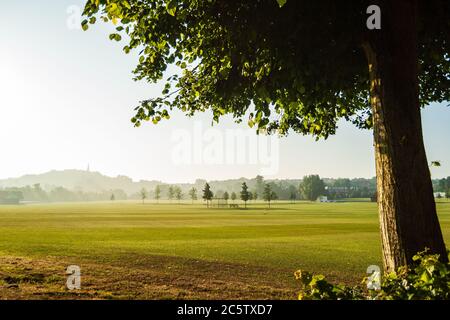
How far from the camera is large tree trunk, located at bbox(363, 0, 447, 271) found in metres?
8.60

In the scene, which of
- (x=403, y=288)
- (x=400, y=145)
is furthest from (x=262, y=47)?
(x=403, y=288)

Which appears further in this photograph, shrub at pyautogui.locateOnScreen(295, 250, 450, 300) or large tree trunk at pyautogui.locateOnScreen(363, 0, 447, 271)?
large tree trunk at pyautogui.locateOnScreen(363, 0, 447, 271)

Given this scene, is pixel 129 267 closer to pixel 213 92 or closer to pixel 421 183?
pixel 213 92

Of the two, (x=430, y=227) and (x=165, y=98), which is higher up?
(x=165, y=98)

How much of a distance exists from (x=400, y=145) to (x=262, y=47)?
4.61 m

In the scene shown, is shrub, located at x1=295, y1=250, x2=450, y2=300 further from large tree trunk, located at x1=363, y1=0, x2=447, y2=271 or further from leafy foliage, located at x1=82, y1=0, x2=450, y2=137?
leafy foliage, located at x1=82, y1=0, x2=450, y2=137

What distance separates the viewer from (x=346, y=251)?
1150 inches

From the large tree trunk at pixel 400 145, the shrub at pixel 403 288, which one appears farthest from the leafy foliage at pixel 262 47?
the shrub at pixel 403 288

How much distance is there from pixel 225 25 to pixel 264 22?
1.32 metres

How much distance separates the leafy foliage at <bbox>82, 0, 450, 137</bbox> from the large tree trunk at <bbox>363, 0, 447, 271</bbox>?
85 centimetres

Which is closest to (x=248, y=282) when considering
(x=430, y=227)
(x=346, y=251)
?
(x=430, y=227)

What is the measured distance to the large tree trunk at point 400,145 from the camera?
860 cm

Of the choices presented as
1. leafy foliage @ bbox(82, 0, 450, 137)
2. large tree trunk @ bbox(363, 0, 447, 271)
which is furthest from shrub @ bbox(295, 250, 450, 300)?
leafy foliage @ bbox(82, 0, 450, 137)
